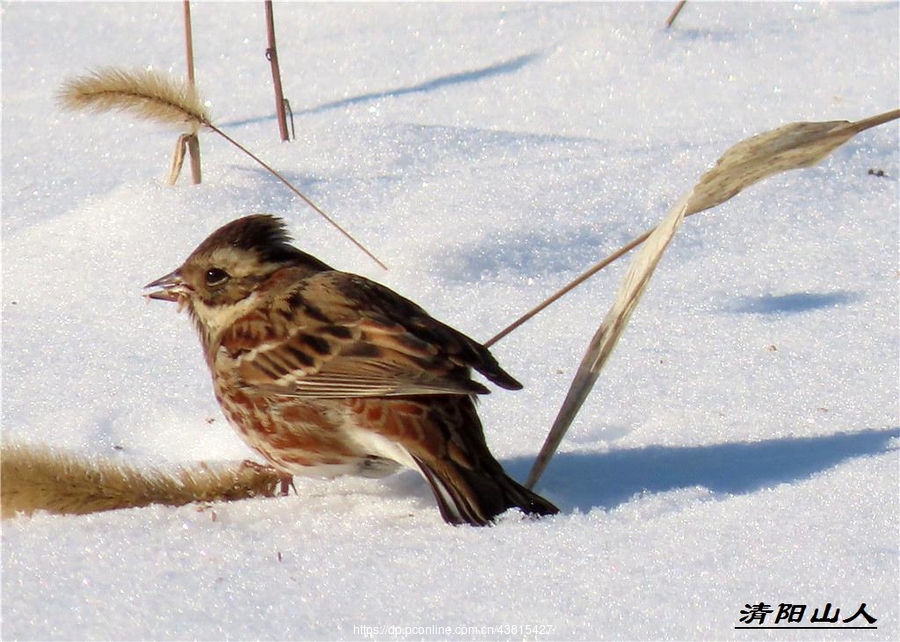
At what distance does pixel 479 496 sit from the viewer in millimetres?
3170

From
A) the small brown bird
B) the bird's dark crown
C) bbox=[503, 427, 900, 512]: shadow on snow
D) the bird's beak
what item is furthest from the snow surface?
the bird's dark crown

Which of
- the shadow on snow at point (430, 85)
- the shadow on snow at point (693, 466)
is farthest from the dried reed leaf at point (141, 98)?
the shadow on snow at point (693, 466)

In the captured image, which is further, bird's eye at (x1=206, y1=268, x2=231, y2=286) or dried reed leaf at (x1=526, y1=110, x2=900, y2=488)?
bird's eye at (x1=206, y1=268, x2=231, y2=286)

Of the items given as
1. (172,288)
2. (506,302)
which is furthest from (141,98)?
(506,302)

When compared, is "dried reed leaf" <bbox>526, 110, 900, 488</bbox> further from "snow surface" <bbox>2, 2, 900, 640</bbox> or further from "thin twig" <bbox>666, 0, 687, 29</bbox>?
"thin twig" <bbox>666, 0, 687, 29</bbox>

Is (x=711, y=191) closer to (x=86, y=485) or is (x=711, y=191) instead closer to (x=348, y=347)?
(x=348, y=347)

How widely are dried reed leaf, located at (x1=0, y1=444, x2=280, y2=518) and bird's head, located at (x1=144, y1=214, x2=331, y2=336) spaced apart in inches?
26.6

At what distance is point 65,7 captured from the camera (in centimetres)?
715

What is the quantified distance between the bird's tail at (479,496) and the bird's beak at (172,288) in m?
1.10

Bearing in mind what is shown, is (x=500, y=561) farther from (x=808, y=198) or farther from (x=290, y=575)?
(x=808, y=198)

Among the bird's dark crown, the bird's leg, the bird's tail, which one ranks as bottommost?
the bird's leg

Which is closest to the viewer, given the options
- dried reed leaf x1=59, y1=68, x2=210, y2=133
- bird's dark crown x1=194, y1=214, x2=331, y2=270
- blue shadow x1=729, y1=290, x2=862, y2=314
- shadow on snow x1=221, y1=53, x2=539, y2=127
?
bird's dark crown x1=194, y1=214, x2=331, y2=270

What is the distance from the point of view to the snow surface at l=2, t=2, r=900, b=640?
2752mm

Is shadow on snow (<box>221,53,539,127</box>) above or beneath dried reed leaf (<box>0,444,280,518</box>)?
above
